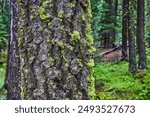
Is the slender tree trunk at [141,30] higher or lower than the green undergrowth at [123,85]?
higher

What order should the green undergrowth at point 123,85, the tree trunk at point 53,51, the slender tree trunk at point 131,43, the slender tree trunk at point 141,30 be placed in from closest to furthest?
the tree trunk at point 53,51 < the green undergrowth at point 123,85 < the slender tree trunk at point 131,43 < the slender tree trunk at point 141,30

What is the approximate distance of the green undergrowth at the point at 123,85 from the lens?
555 inches

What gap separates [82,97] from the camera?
229 cm

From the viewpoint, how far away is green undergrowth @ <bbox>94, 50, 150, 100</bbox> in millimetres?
14086

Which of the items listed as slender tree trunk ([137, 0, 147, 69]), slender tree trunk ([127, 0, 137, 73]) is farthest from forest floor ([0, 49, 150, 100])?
slender tree trunk ([137, 0, 147, 69])

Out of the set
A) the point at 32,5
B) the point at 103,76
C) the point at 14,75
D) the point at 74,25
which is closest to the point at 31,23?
the point at 32,5

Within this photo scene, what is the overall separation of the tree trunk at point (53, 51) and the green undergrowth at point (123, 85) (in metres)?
9.98

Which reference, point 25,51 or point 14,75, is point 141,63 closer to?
point 14,75

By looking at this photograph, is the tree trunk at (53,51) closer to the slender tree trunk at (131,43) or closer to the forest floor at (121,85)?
the forest floor at (121,85)

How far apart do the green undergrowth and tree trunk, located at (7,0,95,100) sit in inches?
393

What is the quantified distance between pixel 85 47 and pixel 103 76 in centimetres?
1646

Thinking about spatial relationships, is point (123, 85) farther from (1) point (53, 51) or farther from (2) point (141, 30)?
(1) point (53, 51)

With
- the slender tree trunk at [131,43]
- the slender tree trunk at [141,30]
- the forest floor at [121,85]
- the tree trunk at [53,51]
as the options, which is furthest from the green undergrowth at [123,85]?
the tree trunk at [53,51]

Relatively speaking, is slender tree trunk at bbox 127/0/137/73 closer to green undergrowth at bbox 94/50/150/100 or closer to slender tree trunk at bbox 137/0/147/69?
green undergrowth at bbox 94/50/150/100
